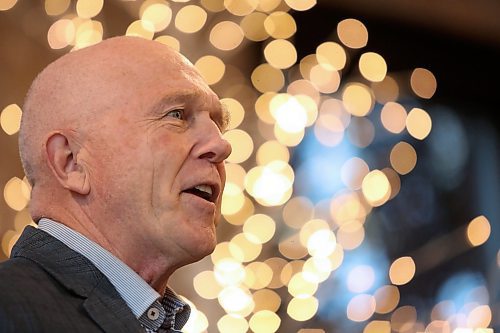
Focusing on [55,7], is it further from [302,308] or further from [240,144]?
[302,308]

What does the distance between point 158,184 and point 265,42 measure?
1.68 meters

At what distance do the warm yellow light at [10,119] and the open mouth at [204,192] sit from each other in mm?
1022

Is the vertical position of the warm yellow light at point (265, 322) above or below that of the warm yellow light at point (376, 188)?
below

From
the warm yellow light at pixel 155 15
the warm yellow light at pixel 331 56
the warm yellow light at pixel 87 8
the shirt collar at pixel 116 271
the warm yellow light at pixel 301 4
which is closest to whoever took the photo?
the shirt collar at pixel 116 271

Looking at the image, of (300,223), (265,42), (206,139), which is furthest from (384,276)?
(206,139)

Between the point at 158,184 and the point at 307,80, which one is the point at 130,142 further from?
the point at 307,80

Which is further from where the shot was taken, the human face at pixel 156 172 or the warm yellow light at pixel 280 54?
the warm yellow light at pixel 280 54

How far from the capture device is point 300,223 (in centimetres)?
274

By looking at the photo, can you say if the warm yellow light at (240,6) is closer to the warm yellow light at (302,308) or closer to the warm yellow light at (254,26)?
the warm yellow light at (254,26)

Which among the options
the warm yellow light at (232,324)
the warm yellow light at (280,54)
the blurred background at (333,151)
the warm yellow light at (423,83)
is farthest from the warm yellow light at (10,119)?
the warm yellow light at (423,83)

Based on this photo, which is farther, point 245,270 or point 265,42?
point 265,42

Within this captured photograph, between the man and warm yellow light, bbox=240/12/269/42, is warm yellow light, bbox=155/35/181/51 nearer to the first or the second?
warm yellow light, bbox=240/12/269/42

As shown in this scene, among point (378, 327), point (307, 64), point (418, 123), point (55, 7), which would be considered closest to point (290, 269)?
point (378, 327)

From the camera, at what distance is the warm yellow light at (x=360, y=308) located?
286 cm
